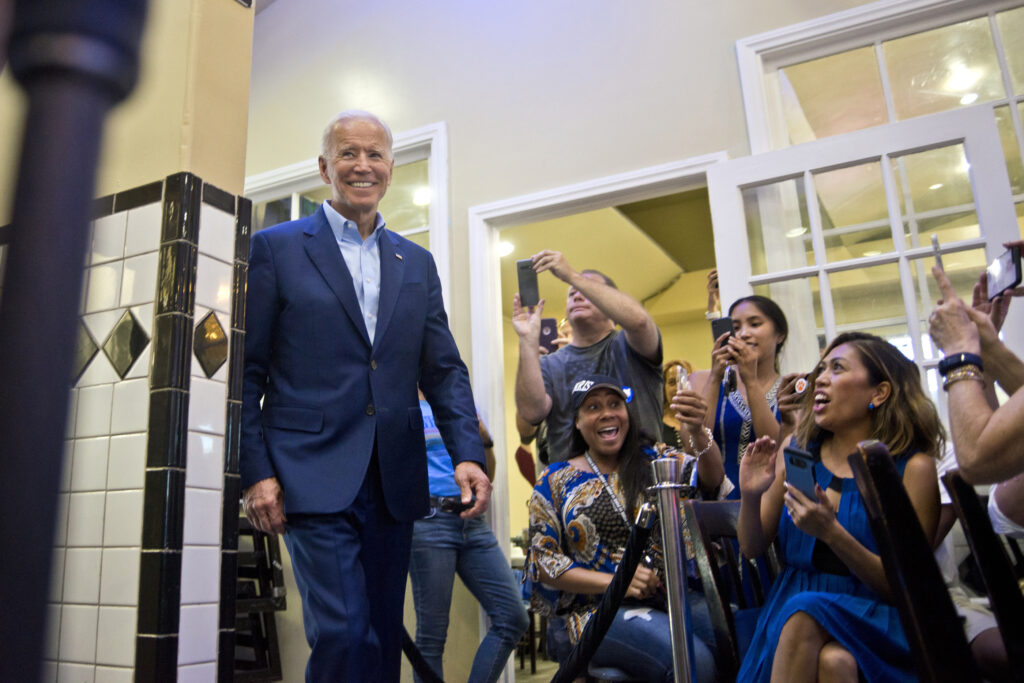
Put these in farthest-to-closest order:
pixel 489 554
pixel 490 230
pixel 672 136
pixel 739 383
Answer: pixel 490 230
pixel 672 136
pixel 489 554
pixel 739 383

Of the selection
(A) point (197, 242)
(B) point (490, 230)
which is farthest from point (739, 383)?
(A) point (197, 242)

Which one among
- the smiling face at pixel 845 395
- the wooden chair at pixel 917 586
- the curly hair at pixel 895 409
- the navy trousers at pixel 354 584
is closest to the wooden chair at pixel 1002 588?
the wooden chair at pixel 917 586

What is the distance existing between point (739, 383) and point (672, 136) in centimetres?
111

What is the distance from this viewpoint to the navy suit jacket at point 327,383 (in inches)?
56.7

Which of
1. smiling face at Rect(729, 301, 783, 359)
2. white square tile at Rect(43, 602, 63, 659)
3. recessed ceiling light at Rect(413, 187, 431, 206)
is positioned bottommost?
white square tile at Rect(43, 602, 63, 659)

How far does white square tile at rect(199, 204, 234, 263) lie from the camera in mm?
1346

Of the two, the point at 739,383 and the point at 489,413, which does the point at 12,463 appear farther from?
the point at 489,413

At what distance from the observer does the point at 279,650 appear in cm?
326

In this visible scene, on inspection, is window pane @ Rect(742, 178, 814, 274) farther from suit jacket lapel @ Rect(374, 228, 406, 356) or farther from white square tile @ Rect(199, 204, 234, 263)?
white square tile @ Rect(199, 204, 234, 263)

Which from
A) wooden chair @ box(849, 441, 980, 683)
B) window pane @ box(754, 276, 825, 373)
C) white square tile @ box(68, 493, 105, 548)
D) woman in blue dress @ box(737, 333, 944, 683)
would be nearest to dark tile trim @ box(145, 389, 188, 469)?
white square tile @ box(68, 493, 105, 548)

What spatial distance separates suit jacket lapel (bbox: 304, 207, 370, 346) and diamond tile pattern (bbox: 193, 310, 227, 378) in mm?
267

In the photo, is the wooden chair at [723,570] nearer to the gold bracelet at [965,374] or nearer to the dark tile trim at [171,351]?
the gold bracelet at [965,374]

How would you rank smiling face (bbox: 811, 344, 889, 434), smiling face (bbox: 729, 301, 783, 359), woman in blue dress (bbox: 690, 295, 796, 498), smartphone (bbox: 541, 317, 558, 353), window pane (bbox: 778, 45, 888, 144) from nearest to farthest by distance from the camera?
smiling face (bbox: 811, 344, 889, 434) → woman in blue dress (bbox: 690, 295, 796, 498) → smiling face (bbox: 729, 301, 783, 359) → window pane (bbox: 778, 45, 888, 144) → smartphone (bbox: 541, 317, 558, 353)

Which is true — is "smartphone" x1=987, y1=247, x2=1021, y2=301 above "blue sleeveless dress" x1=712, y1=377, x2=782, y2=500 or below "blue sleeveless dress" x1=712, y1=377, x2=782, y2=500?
above
